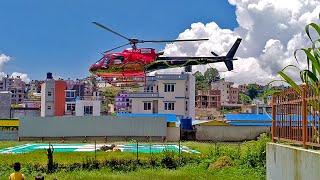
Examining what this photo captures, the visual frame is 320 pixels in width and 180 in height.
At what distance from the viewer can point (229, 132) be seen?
4406 cm

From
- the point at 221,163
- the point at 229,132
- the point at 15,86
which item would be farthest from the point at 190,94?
the point at 15,86

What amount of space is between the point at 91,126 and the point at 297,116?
118 ft

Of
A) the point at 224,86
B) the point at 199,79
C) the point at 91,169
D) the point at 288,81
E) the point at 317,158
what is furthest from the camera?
the point at 199,79

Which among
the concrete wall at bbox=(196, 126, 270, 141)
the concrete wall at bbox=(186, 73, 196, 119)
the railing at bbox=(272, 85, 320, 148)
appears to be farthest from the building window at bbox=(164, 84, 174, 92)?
the railing at bbox=(272, 85, 320, 148)

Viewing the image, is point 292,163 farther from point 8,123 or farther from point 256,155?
point 8,123

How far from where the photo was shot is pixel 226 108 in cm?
12825

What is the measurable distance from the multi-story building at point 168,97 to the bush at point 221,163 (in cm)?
4158

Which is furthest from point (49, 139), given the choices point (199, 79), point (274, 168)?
point (199, 79)

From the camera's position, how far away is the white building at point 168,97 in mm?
65062

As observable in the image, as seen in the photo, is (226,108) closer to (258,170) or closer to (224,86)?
(224,86)

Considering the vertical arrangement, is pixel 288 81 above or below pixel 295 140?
above

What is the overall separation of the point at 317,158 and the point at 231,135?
125 feet

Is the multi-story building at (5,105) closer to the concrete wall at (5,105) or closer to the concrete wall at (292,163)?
the concrete wall at (5,105)

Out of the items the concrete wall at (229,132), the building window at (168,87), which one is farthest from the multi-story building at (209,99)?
the concrete wall at (229,132)
